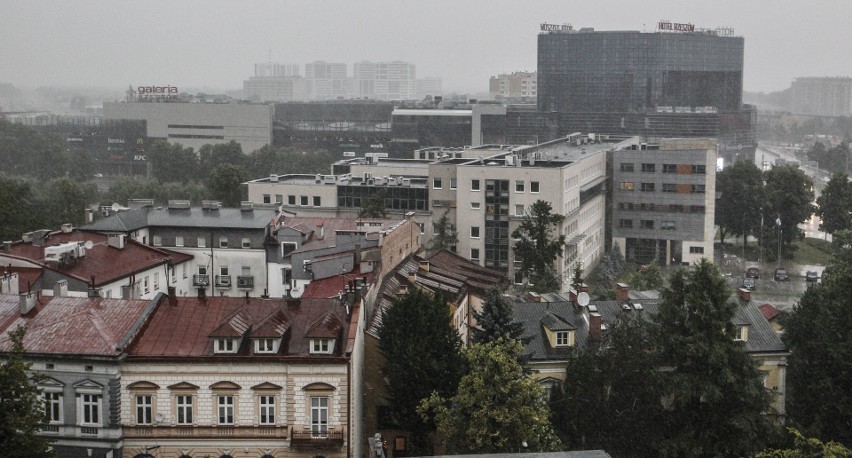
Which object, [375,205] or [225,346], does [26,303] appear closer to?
[225,346]

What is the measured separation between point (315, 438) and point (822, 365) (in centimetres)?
1622

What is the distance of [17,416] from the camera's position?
82.8 ft

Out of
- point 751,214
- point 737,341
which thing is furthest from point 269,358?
point 751,214

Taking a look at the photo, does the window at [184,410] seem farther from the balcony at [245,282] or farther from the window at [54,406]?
the balcony at [245,282]

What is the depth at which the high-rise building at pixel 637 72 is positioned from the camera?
162 m

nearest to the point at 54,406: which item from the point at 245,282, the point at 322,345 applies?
the point at 322,345

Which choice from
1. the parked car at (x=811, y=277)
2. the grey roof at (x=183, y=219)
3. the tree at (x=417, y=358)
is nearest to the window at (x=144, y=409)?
the tree at (x=417, y=358)

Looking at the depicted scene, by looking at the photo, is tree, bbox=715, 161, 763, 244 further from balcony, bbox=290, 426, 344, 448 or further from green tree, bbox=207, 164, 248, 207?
balcony, bbox=290, 426, 344, 448

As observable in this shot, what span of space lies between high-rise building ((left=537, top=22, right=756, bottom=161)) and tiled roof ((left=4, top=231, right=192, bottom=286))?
117 metres

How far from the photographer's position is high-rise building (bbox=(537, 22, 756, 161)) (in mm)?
162000

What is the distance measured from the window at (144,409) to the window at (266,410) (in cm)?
272

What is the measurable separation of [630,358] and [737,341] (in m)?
3.13

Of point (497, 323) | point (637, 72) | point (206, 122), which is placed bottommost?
point (497, 323)

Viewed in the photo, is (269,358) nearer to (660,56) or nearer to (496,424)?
(496,424)
